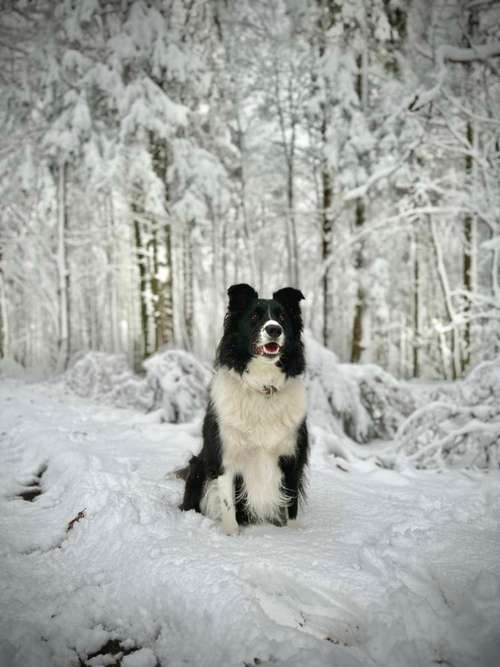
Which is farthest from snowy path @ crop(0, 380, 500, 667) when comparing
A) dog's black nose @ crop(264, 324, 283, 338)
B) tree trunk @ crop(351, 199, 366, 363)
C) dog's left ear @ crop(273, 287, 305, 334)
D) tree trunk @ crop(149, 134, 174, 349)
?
tree trunk @ crop(351, 199, 366, 363)

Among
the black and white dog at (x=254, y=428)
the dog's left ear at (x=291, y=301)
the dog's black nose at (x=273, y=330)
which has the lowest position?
the black and white dog at (x=254, y=428)

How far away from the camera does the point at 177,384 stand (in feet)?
25.8

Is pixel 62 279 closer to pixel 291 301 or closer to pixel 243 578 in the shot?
pixel 291 301

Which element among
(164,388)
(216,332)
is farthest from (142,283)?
(216,332)

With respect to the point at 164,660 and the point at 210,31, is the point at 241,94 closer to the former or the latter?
the point at 210,31

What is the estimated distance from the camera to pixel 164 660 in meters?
1.72

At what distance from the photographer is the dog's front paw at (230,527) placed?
2.93 metres

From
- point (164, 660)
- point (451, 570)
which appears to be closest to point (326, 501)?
point (451, 570)

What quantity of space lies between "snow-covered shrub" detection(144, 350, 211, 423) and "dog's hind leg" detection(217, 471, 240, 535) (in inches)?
181

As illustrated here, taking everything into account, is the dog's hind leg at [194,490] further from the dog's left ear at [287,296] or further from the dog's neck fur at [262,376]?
the dog's left ear at [287,296]

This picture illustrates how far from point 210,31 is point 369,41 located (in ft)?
17.4

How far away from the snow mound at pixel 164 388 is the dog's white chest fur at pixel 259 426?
4742mm

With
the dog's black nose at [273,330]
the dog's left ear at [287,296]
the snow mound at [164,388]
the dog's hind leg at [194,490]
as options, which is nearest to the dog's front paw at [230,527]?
the dog's hind leg at [194,490]

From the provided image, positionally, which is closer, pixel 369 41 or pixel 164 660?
pixel 164 660
